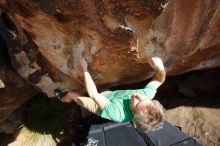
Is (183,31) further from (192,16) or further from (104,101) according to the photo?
(104,101)

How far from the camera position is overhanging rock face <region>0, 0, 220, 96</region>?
123 inches

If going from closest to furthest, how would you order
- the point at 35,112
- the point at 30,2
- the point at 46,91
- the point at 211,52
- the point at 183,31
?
the point at 30,2 < the point at 183,31 < the point at 46,91 < the point at 211,52 < the point at 35,112

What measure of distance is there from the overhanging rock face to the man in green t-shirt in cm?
22

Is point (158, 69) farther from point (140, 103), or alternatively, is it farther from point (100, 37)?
point (100, 37)

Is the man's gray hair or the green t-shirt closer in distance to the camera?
the man's gray hair

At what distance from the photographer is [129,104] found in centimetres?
360

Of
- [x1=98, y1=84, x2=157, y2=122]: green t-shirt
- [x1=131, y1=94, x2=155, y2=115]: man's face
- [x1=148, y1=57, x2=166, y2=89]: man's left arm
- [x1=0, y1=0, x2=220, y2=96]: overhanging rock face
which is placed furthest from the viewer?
[x1=148, y1=57, x2=166, y2=89]: man's left arm

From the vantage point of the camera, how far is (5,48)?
3.72m

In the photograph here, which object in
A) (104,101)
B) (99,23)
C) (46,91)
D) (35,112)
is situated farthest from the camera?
(35,112)

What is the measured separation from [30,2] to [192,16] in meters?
1.66

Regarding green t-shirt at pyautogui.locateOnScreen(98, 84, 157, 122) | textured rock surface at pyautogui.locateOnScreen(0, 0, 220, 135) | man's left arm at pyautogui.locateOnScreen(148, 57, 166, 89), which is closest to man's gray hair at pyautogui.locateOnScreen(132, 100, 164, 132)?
green t-shirt at pyautogui.locateOnScreen(98, 84, 157, 122)

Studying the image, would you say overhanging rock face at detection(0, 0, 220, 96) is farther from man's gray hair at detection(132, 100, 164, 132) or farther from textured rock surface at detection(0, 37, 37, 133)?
man's gray hair at detection(132, 100, 164, 132)

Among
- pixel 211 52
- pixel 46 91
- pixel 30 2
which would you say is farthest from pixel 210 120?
pixel 30 2

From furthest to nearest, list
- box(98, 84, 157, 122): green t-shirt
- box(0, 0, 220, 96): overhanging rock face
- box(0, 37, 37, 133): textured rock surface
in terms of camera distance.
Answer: box(0, 37, 37, 133): textured rock surface
box(98, 84, 157, 122): green t-shirt
box(0, 0, 220, 96): overhanging rock face
